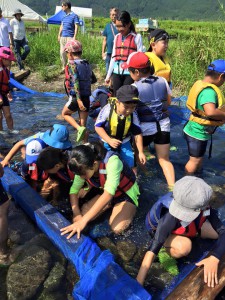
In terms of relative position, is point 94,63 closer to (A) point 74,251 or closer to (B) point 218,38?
(B) point 218,38

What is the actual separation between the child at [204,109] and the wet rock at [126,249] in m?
1.50

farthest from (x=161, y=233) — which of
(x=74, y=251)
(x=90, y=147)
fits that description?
(x=90, y=147)

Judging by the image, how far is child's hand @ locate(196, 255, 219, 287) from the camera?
2311 mm

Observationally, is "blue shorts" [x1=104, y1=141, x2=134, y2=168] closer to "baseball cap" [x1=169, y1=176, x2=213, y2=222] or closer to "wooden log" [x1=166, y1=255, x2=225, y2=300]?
"baseball cap" [x1=169, y1=176, x2=213, y2=222]

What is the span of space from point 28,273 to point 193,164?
2.38 meters

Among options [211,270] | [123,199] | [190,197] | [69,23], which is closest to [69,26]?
[69,23]

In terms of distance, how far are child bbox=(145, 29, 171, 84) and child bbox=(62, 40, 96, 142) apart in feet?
3.49

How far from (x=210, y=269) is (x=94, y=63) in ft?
29.7

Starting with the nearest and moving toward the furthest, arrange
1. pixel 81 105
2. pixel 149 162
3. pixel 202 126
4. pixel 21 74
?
pixel 202 126 < pixel 149 162 < pixel 81 105 < pixel 21 74

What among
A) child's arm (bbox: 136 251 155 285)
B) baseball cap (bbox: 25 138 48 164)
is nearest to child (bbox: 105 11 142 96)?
baseball cap (bbox: 25 138 48 164)

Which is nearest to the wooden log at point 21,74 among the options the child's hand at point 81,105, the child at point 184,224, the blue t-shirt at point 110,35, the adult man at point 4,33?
the adult man at point 4,33

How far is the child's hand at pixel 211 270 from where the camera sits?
7.58 ft

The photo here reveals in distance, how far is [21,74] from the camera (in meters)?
10.2

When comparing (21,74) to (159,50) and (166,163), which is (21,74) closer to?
(159,50)
